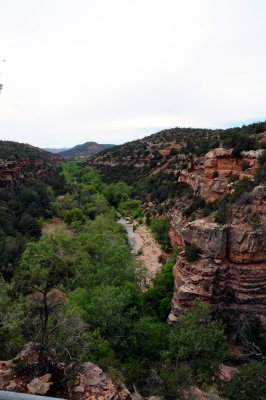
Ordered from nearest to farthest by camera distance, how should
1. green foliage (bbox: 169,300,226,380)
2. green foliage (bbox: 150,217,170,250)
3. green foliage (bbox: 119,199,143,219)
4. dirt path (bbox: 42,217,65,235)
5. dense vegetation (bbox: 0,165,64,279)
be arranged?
green foliage (bbox: 169,300,226,380), dense vegetation (bbox: 0,165,64,279), green foliage (bbox: 150,217,170,250), dirt path (bbox: 42,217,65,235), green foliage (bbox: 119,199,143,219)

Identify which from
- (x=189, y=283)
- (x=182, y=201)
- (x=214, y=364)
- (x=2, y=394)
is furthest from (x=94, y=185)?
(x=2, y=394)

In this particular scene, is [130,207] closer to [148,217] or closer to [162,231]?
[148,217]

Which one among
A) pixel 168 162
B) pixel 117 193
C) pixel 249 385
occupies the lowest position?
pixel 249 385

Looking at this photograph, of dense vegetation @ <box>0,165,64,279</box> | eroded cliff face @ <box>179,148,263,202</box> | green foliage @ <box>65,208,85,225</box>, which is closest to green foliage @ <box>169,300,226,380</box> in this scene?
eroded cliff face @ <box>179,148,263,202</box>

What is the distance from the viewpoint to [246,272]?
20.0 meters

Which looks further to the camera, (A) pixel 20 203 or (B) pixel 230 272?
(A) pixel 20 203

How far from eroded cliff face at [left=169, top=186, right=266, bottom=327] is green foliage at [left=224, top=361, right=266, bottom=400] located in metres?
6.94

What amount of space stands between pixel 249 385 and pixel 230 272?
873 cm

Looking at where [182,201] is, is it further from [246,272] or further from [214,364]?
[214,364]

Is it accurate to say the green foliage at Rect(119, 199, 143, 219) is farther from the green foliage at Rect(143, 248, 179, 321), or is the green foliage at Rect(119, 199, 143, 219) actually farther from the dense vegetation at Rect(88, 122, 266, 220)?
the green foliage at Rect(143, 248, 179, 321)

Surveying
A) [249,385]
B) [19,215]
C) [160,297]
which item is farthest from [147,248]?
[249,385]

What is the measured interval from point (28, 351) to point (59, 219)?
1846 inches

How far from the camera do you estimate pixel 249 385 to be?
12109mm

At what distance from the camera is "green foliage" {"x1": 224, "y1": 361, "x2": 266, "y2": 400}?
39.0ft
